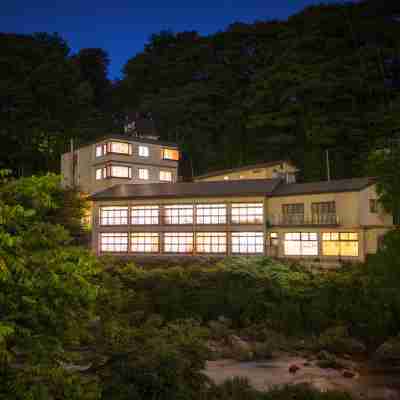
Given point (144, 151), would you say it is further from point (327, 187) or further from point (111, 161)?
point (327, 187)

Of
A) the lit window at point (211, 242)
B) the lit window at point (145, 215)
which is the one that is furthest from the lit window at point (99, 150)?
the lit window at point (211, 242)

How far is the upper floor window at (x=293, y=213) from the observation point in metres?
34.8

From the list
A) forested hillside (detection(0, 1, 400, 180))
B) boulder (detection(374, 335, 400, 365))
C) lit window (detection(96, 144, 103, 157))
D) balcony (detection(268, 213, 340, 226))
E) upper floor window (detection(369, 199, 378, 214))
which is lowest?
boulder (detection(374, 335, 400, 365))

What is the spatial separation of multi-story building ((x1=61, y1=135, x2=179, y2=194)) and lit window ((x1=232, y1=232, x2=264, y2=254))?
14.8 metres

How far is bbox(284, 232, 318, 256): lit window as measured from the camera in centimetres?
3406

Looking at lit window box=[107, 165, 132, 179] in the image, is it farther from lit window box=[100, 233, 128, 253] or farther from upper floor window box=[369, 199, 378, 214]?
upper floor window box=[369, 199, 378, 214]

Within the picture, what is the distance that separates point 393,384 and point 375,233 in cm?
1496

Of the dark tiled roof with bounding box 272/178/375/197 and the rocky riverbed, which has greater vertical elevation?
the dark tiled roof with bounding box 272/178/375/197

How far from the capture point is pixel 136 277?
3247 cm

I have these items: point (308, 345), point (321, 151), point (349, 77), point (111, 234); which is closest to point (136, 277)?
point (111, 234)

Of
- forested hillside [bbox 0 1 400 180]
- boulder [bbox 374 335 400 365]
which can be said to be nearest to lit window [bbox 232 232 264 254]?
forested hillside [bbox 0 1 400 180]

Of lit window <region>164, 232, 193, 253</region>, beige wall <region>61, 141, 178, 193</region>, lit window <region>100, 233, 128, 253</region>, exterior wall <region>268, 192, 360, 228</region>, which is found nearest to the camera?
exterior wall <region>268, 192, 360, 228</region>

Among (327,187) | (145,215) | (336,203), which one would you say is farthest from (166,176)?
(336,203)

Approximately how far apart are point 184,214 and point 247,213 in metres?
5.36
